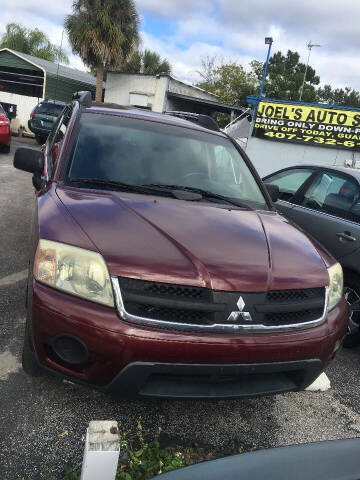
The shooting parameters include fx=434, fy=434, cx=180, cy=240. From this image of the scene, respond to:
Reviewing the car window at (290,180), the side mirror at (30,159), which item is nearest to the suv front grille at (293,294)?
the side mirror at (30,159)

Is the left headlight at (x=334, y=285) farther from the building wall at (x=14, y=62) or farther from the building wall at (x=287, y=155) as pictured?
the building wall at (x=14, y=62)

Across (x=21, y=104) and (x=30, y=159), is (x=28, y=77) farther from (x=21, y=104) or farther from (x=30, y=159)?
(x=30, y=159)

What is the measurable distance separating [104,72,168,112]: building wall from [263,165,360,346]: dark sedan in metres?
18.5

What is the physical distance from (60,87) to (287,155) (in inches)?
624

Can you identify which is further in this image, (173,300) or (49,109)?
(49,109)

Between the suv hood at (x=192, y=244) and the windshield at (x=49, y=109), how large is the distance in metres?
14.6

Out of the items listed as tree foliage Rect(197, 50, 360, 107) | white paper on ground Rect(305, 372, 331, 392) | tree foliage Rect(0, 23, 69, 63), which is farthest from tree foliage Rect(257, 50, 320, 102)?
white paper on ground Rect(305, 372, 331, 392)

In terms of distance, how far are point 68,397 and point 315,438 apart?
1.47m

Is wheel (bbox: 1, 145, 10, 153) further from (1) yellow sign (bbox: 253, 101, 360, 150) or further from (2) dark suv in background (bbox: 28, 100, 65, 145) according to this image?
(1) yellow sign (bbox: 253, 101, 360, 150)

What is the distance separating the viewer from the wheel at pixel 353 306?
11.9 ft

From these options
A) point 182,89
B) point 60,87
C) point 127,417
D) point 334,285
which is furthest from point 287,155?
point 60,87

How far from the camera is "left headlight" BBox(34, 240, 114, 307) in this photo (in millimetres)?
2000

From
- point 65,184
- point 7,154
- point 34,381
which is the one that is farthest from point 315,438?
point 7,154

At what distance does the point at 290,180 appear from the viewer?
4.77 metres
